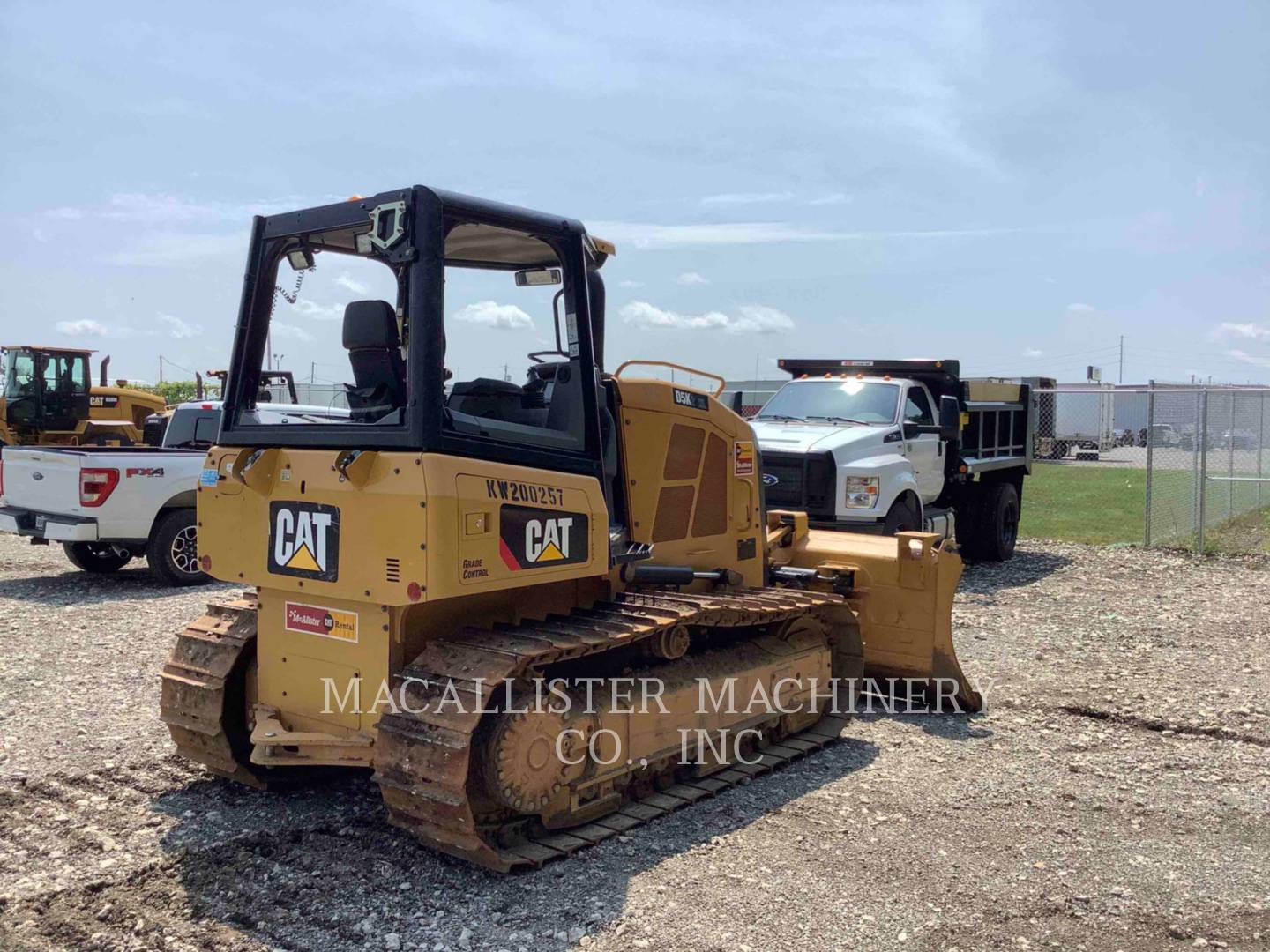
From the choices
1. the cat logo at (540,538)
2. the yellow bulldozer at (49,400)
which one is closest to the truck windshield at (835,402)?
the cat logo at (540,538)

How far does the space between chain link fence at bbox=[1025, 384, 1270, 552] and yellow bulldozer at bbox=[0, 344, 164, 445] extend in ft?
56.8

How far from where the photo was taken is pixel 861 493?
1074 cm

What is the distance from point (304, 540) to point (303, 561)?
0.09 meters

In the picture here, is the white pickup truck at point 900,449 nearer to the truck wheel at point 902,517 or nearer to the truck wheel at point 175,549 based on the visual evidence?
the truck wheel at point 902,517

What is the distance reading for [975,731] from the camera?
22.0 ft

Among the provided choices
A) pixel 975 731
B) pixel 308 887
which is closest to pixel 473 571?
pixel 308 887

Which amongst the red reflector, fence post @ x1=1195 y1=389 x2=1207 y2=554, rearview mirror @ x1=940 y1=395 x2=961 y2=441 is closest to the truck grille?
rearview mirror @ x1=940 y1=395 x2=961 y2=441

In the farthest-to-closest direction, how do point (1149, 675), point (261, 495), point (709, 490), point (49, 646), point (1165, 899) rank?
1. point (49, 646)
2. point (1149, 675)
3. point (709, 490)
4. point (261, 495)
5. point (1165, 899)

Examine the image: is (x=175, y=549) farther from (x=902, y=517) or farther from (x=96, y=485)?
(x=902, y=517)

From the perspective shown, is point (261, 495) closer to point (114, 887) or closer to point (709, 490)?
point (114, 887)

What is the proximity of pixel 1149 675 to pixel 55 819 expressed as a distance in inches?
275

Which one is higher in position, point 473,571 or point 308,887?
point 473,571

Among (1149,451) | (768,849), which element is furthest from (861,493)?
(768,849)

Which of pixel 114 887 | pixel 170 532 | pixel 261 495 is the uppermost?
pixel 261 495
